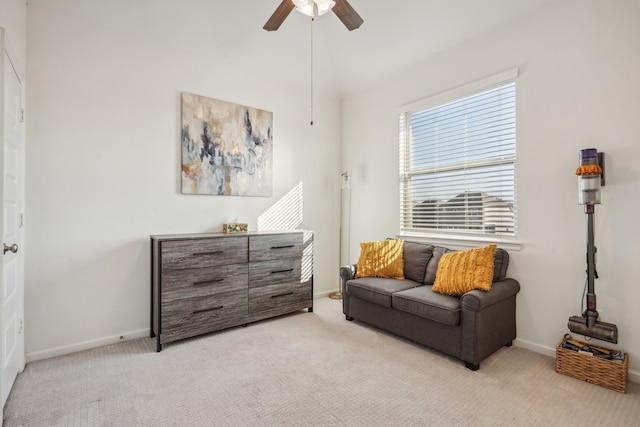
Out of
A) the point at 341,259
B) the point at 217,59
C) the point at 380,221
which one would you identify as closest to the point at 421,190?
the point at 380,221

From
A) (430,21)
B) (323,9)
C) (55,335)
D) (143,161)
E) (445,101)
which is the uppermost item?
(430,21)

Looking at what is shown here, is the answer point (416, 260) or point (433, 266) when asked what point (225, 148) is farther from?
point (433, 266)

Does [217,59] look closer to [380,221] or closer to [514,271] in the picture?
[380,221]

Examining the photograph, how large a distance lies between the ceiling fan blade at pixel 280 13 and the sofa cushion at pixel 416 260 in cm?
247

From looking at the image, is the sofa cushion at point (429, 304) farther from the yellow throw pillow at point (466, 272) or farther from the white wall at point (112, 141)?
the white wall at point (112, 141)

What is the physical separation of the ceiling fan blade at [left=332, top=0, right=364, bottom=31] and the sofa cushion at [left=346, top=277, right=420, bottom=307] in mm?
2280

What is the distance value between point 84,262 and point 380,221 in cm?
314

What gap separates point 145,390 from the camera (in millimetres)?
2137

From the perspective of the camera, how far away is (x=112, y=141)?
2906 mm

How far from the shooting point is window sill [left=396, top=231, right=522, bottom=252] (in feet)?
9.61

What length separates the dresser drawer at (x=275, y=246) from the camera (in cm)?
331

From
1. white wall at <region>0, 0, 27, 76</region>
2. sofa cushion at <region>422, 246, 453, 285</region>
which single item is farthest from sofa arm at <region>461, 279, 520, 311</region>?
white wall at <region>0, 0, 27, 76</region>

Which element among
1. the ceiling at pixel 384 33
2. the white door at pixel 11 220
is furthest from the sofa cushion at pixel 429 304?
the white door at pixel 11 220

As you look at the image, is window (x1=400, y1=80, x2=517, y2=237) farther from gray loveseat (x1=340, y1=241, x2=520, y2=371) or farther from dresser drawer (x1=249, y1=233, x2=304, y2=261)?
dresser drawer (x1=249, y1=233, x2=304, y2=261)
